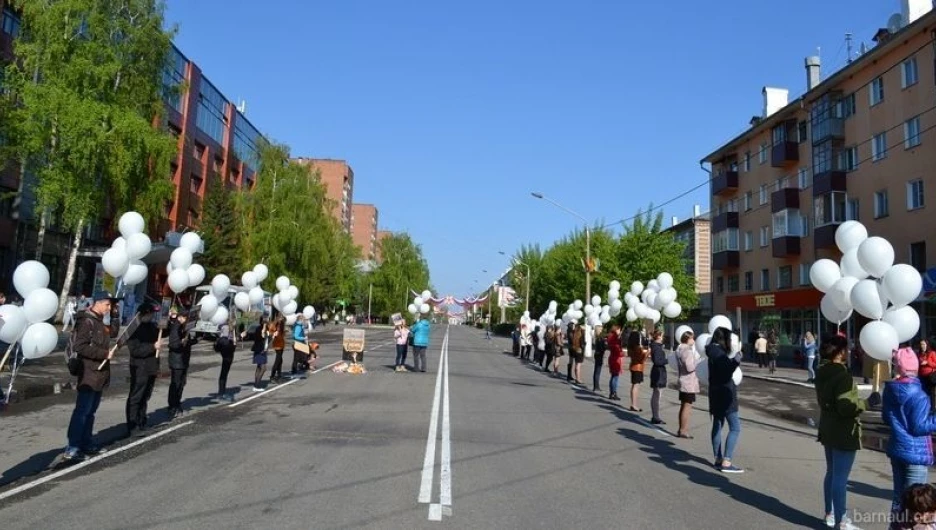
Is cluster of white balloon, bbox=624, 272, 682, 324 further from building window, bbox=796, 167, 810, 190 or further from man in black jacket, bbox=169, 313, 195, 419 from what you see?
building window, bbox=796, 167, 810, 190

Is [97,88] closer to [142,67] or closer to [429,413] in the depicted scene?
[142,67]

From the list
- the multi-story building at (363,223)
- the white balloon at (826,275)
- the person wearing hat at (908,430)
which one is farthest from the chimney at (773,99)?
the multi-story building at (363,223)

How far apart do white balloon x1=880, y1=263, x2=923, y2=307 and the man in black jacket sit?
1061 cm

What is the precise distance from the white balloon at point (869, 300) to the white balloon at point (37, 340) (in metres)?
11.0

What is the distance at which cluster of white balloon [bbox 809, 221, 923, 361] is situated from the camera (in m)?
8.58

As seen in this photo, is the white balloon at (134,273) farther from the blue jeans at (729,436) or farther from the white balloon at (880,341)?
the white balloon at (880,341)

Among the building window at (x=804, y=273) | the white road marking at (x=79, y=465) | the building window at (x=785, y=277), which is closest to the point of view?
the white road marking at (x=79, y=465)

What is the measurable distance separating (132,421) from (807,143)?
37562mm

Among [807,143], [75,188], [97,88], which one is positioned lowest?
[75,188]

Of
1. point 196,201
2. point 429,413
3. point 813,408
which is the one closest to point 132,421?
point 429,413

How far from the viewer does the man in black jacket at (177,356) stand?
10781 mm

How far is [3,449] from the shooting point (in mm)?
8117

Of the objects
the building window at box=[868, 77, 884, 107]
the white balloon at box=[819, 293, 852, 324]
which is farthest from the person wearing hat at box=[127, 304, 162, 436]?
the building window at box=[868, 77, 884, 107]

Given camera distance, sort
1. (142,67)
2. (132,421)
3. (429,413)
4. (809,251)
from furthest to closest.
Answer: (809,251) < (142,67) < (429,413) < (132,421)
